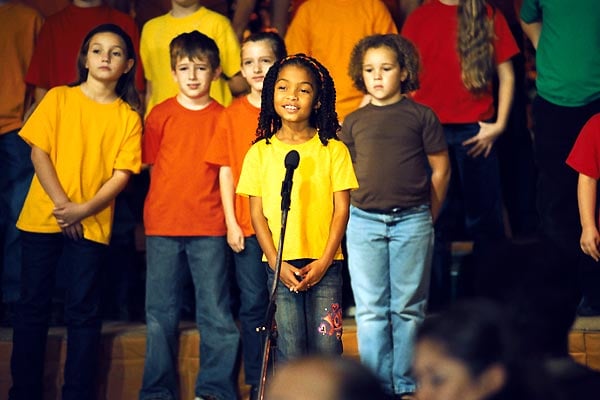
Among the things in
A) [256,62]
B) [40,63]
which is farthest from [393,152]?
[40,63]

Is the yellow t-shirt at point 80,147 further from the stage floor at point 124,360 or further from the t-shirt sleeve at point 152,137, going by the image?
the stage floor at point 124,360

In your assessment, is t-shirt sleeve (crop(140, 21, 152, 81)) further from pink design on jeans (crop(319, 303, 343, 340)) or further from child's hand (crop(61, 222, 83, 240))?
pink design on jeans (crop(319, 303, 343, 340))

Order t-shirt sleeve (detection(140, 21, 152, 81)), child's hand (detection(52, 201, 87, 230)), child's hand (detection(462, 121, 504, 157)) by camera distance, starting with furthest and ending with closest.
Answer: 1. t-shirt sleeve (detection(140, 21, 152, 81))
2. child's hand (detection(462, 121, 504, 157))
3. child's hand (detection(52, 201, 87, 230))

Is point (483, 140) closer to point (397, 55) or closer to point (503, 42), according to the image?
point (503, 42)

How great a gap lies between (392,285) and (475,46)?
131 centimetres

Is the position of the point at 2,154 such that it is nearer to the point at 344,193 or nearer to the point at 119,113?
the point at 119,113

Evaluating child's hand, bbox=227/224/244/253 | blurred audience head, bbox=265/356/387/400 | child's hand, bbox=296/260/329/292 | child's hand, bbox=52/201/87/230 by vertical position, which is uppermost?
child's hand, bbox=52/201/87/230

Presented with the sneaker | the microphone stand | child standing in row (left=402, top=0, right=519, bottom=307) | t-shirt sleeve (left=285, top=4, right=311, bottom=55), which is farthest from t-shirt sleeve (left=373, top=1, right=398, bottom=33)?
the microphone stand

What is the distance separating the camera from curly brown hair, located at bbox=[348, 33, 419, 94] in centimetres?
565

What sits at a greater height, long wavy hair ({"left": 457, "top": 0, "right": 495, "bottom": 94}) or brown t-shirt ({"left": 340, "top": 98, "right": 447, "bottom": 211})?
long wavy hair ({"left": 457, "top": 0, "right": 495, "bottom": 94})

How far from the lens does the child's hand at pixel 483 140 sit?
19.8 ft

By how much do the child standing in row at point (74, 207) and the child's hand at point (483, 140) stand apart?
4.92 ft

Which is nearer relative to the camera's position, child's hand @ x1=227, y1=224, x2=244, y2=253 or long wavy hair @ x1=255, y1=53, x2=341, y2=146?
long wavy hair @ x1=255, y1=53, x2=341, y2=146

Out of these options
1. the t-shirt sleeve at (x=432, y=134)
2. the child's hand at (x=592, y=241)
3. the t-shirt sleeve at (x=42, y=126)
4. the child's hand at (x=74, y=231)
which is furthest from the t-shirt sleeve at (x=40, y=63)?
the child's hand at (x=592, y=241)
